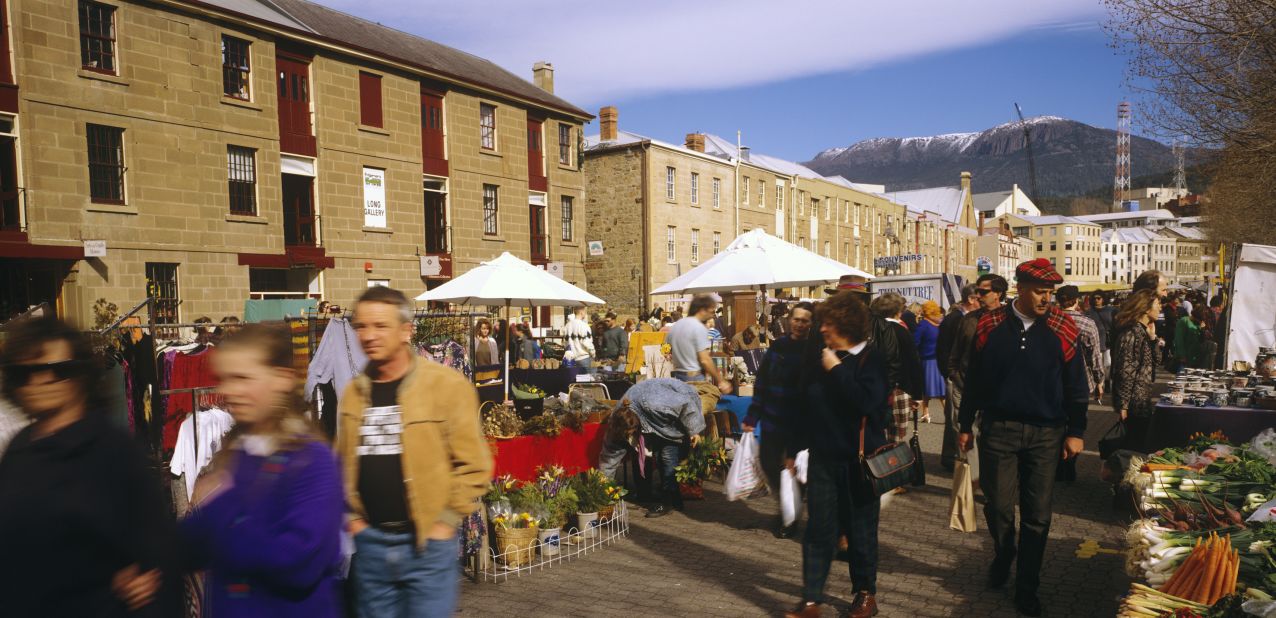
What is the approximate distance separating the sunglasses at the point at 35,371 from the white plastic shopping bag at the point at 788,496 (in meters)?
4.28

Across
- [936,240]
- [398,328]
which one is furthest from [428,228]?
[936,240]

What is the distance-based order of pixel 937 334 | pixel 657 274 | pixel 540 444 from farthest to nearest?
1. pixel 657 274
2. pixel 937 334
3. pixel 540 444

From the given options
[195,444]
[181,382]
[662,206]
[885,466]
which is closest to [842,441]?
[885,466]

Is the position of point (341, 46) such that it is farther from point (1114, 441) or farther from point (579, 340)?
point (1114, 441)

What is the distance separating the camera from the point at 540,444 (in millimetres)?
7320

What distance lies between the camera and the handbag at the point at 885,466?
4.69m

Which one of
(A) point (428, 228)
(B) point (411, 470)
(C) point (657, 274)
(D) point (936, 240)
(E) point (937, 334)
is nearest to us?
(B) point (411, 470)

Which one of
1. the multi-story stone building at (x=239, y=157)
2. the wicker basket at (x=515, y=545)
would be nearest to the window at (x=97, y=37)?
the multi-story stone building at (x=239, y=157)

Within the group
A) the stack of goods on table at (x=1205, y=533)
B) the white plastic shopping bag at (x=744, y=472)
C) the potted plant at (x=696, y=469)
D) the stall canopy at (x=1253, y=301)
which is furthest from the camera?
the stall canopy at (x=1253, y=301)

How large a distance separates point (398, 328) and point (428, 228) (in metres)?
23.0

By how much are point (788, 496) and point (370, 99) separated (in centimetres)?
2120

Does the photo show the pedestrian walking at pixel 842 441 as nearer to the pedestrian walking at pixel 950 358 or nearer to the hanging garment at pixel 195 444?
the pedestrian walking at pixel 950 358

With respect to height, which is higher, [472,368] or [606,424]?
[472,368]

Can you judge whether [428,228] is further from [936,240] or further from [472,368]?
[936,240]
